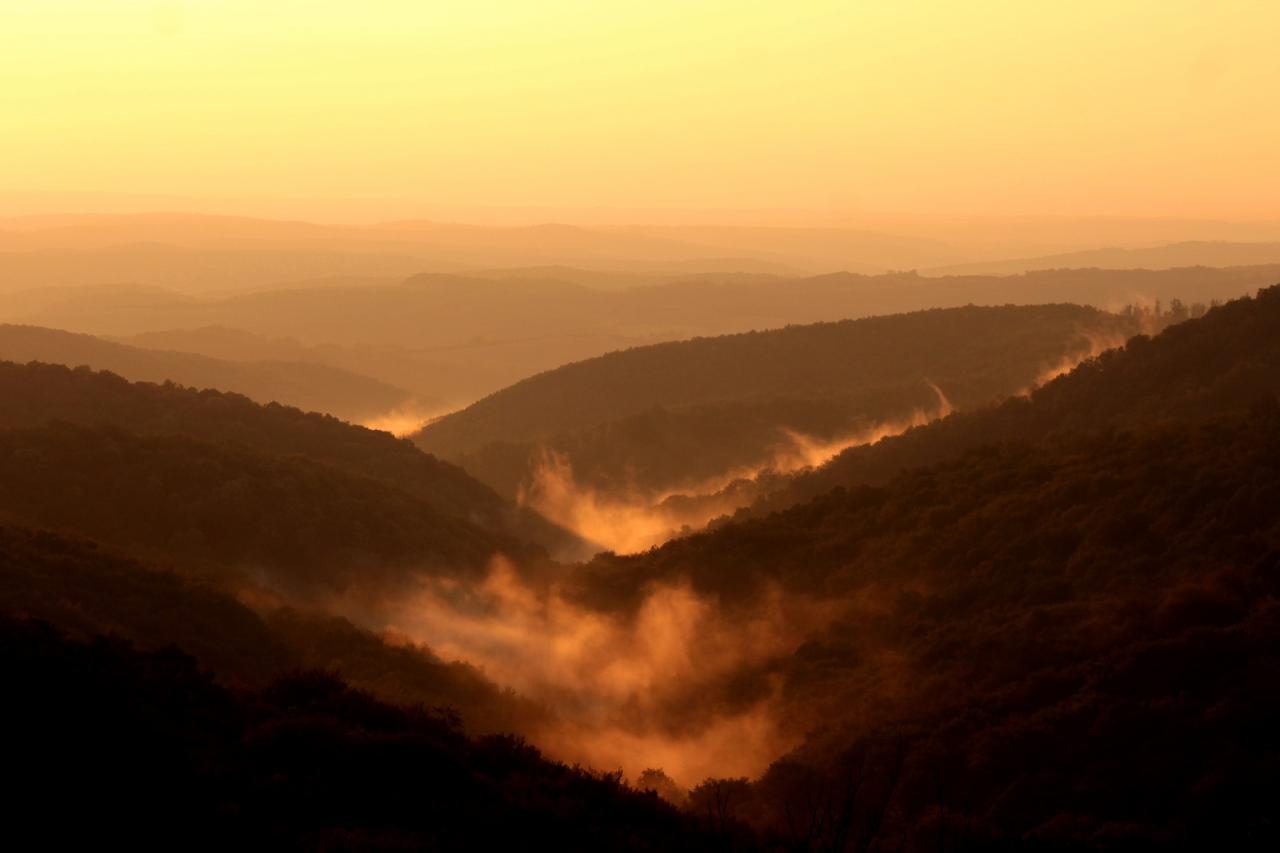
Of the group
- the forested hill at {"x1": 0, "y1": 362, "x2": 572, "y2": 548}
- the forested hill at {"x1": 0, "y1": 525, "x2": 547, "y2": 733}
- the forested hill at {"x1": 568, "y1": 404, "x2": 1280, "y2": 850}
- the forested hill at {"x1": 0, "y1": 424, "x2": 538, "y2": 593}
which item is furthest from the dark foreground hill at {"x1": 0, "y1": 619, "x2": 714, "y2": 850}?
the forested hill at {"x1": 0, "y1": 362, "x2": 572, "y2": 548}

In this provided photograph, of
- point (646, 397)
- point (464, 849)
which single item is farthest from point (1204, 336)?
point (646, 397)

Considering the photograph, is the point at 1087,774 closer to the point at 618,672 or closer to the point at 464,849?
the point at 464,849

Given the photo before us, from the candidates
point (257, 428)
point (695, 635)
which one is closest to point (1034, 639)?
point (695, 635)

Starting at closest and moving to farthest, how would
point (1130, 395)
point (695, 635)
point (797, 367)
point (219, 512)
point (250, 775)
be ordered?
point (250, 775), point (695, 635), point (219, 512), point (1130, 395), point (797, 367)

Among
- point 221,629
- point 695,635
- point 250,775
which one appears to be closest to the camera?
point 250,775

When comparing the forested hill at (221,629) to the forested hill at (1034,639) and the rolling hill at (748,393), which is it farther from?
the rolling hill at (748,393)

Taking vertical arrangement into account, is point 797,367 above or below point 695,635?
below

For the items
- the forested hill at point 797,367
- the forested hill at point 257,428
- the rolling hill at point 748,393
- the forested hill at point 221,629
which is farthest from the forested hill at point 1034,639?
the forested hill at point 797,367

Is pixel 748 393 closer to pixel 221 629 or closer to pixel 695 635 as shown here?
pixel 695 635
